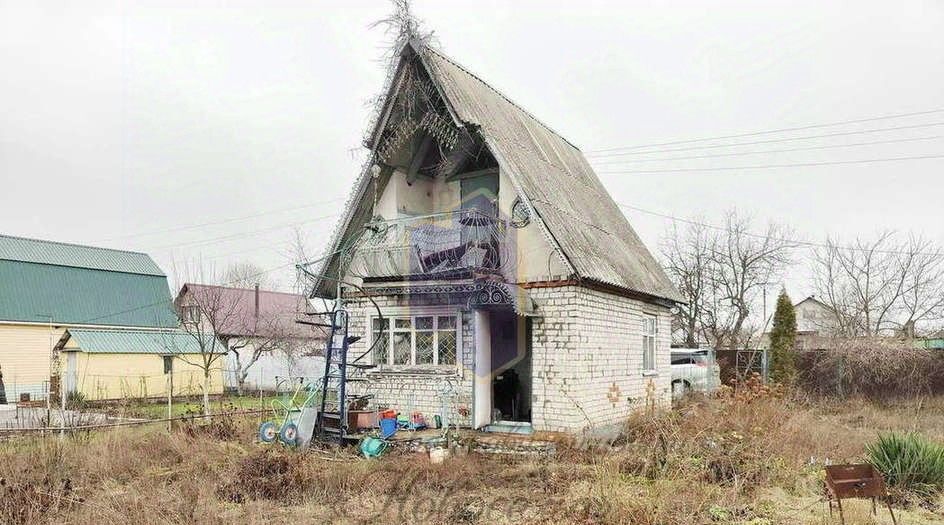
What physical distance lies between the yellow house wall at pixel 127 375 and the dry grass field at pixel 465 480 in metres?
16.6

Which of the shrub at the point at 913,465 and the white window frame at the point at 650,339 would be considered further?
the white window frame at the point at 650,339

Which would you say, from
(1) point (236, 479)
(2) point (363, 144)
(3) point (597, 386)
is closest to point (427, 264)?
(2) point (363, 144)

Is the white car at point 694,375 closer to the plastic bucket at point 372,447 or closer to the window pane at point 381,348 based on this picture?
the window pane at point 381,348

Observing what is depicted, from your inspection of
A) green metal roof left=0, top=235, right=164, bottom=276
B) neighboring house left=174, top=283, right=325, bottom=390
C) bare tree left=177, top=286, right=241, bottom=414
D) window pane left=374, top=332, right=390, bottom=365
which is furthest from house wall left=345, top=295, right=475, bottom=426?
green metal roof left=0, top=235, right=164, bottom=276

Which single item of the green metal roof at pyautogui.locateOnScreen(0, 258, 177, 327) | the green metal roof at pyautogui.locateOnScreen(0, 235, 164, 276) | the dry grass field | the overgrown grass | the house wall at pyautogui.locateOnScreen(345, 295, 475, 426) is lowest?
the overgrown grass

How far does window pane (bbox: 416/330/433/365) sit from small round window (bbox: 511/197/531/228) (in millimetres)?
2720

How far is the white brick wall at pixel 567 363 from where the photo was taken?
12.7m

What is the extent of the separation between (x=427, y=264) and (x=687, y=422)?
18.1ft

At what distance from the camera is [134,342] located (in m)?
30.3

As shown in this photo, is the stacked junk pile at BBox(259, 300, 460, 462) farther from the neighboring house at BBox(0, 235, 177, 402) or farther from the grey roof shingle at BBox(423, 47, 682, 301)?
the neighboring house at BBox(0, 235, 177, 402)

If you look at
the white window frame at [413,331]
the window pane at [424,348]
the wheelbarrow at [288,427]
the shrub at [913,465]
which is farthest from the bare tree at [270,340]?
the shrub at [913,465]

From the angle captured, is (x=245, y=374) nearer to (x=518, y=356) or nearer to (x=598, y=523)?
(x=518, y=356)

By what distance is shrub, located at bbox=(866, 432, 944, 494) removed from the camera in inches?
384

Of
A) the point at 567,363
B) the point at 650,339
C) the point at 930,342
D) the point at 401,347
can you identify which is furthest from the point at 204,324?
the point at 930,342
